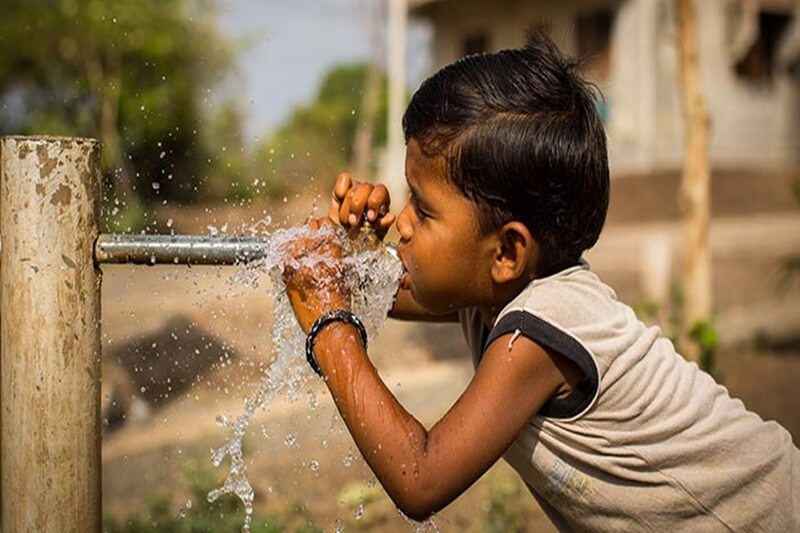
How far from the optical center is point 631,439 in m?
1.78

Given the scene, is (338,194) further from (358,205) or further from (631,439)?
(631,439)

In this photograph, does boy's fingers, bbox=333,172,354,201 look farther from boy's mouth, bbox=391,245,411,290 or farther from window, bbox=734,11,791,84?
window, bbox=734,11,791,84

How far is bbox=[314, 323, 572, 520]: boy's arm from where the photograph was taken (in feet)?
5.24

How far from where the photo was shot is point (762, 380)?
19.2ft

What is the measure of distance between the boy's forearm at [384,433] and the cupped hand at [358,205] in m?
0.27

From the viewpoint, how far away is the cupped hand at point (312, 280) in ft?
5.72

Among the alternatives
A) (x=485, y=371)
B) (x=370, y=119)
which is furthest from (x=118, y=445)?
(x=370, y=119)

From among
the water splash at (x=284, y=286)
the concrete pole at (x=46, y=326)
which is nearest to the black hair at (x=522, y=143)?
the water splash at (x=284, y=286)

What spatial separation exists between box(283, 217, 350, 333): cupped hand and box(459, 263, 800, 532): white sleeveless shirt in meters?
0.28

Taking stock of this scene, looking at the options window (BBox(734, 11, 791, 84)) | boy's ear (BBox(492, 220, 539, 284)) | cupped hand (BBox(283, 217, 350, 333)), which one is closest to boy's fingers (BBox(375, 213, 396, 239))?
cupped hand (BBox(283, 217, 350, 333))

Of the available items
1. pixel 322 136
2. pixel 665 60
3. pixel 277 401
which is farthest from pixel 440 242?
pixel 665 60

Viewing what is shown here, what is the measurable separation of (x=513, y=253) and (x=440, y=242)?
0.13 meters

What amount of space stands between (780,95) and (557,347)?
1903 cm

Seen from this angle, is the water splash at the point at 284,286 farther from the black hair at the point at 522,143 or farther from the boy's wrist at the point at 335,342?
the black hair at the point at 522,143
